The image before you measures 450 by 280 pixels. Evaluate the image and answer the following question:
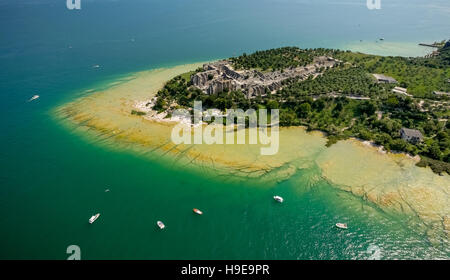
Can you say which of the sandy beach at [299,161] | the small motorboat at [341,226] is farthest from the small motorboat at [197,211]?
the small motorboat at [341,226]

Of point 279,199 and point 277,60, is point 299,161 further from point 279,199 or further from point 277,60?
point 277,60

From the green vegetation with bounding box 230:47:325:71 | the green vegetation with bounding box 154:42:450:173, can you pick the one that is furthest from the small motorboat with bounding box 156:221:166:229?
the green vegetation with bounding box 230:47:325:71

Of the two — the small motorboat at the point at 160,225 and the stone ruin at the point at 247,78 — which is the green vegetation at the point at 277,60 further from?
the small motorboat at the point at 160,225

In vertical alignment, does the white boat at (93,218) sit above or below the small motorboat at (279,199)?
below

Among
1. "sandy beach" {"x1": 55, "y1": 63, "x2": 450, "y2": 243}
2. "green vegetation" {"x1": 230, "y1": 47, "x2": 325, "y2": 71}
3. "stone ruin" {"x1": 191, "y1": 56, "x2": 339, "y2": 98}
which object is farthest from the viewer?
"green vegetation" {"x1": 230, "y1": 47, "x2": 325, "y2": 71}

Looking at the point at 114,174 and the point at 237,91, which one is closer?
the point at 114,174

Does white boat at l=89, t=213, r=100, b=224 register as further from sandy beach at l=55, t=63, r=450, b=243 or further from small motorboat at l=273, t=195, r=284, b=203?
small motorboat at l=273, t=195, r=284, b=203

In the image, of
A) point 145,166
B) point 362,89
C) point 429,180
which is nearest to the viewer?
point 429,180

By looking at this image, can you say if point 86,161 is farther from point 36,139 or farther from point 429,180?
point 429,180
